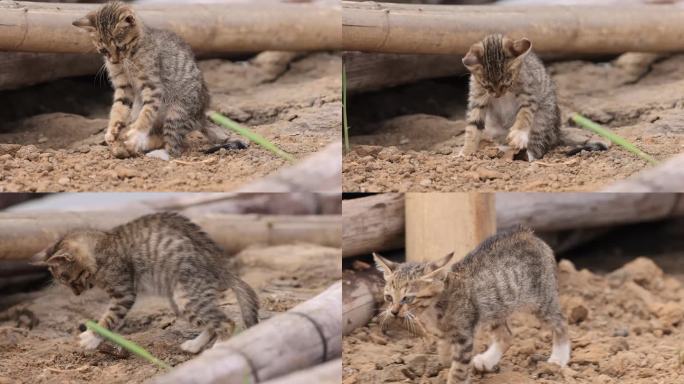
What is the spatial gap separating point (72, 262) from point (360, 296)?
1.71 m

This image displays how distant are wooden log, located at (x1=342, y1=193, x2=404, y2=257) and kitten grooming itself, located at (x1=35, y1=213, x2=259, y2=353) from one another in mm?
818

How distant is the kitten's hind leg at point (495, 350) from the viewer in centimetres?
491

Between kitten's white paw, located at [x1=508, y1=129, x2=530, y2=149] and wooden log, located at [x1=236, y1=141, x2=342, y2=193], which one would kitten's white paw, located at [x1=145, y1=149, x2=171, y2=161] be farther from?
kitten's white paw, located at [x1=508, y1=129, x2=530, y2=149]

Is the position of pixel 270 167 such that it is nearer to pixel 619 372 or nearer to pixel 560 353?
pixel 560 353

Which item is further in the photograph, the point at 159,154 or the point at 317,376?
the point at 159,154

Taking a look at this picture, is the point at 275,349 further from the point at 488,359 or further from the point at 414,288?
the point at 488,359

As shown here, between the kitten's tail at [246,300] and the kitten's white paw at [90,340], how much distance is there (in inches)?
31.8

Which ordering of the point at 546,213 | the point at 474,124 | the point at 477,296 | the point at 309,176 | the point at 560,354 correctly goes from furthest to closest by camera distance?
the point at 546,213
the point at 474,124
the point at 560,354
the point at 477,296
the point at 309,176

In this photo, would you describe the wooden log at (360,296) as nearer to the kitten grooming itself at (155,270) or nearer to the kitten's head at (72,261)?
the kitten grooming itself at (155,270)

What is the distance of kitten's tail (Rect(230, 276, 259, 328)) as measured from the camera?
5101 millimetres

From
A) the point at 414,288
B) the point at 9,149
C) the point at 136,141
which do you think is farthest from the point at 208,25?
the point at 414,288

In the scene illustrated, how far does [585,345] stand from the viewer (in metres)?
5.32

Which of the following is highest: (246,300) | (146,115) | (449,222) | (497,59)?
(497,59)

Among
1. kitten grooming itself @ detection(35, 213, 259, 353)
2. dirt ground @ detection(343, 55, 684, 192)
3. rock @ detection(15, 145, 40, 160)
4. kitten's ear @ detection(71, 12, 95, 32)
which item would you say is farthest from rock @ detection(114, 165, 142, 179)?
dirt ground @ detection(343, 55, 684, 192)
